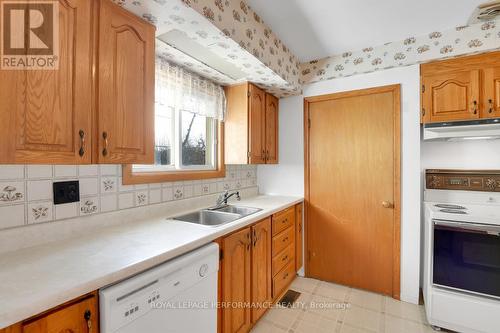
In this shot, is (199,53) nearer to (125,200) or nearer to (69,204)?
(125,200)

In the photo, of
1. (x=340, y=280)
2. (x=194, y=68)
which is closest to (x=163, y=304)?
(x=194, y=68)

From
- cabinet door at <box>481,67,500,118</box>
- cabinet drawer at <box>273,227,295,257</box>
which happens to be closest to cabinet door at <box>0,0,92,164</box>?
cabinet drawer at <box>273,227,295,257</box>

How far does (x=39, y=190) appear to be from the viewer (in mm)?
1153

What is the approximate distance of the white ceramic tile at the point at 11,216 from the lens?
104cm

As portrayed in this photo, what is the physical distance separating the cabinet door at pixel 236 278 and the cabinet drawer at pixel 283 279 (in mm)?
440

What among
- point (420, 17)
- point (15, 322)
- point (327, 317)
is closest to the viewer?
point (15, 322)

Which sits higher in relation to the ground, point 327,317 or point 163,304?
point 163,304

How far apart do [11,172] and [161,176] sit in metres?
0.81

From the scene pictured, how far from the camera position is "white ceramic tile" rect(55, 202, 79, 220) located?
1212mm

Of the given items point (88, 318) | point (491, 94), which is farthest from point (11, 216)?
point (491, 94)

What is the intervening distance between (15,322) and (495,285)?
2504 millimetres

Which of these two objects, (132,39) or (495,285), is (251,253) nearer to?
(132,39)

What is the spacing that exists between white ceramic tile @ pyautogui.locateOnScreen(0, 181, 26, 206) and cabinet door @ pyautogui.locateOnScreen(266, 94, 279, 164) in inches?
76.0

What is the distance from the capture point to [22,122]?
33.1 inches
